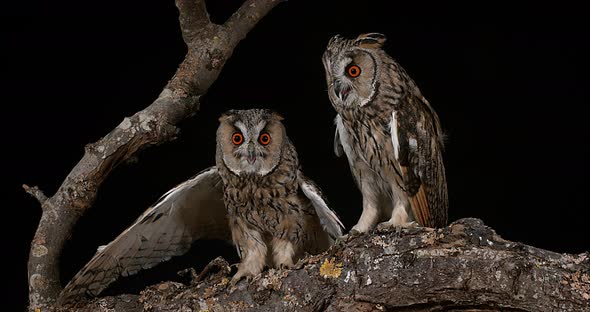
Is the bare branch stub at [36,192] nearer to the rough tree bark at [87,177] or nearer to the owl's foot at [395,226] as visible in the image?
the rough tree bark at [87,177]

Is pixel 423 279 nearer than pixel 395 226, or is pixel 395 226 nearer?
pixel 423 279

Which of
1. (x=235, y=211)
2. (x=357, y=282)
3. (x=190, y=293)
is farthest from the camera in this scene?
(x=235, y=211)

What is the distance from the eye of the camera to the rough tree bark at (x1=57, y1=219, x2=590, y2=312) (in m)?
1.79

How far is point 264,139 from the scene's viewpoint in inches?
84.4

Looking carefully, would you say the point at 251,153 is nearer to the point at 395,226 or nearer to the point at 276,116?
the point at 276,116

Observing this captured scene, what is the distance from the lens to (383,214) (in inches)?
89.6

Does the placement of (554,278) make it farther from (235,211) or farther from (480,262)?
(235,211)

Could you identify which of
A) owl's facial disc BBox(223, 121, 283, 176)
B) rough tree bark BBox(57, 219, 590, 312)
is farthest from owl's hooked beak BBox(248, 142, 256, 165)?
rough tree bark BBox(57, 219, 590, 312)

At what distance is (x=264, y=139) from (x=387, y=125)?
1.04ft

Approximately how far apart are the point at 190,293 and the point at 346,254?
424 mm

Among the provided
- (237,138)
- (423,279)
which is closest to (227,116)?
(237,138)

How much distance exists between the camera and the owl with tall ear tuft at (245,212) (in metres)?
2.14

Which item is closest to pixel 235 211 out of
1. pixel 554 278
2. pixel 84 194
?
pixel 84 194

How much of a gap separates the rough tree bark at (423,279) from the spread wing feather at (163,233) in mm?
256
